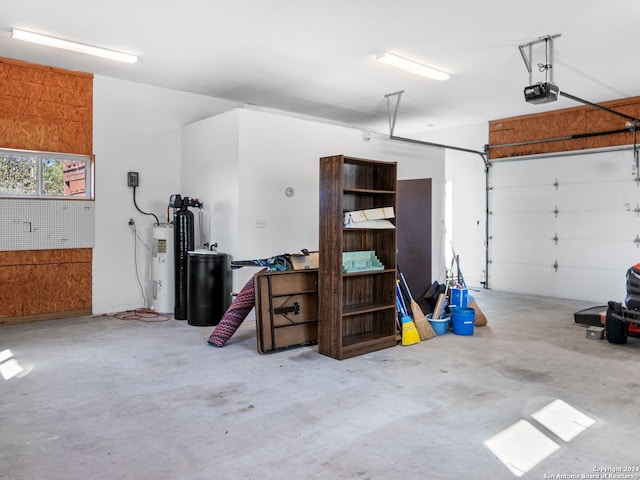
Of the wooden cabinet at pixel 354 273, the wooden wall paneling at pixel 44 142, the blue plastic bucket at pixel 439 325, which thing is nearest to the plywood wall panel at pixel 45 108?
the wooden wall paneling at pixel 44 142

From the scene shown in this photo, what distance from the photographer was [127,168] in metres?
6.82

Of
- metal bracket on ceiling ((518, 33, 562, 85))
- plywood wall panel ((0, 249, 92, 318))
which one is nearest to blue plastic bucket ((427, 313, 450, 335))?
metal bracket on ceiling ((518, 33, 562, 85))

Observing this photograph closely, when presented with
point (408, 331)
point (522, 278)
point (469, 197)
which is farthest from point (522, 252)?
point (408, 331)

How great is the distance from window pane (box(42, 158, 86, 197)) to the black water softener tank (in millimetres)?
1918

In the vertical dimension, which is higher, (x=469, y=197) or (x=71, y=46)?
(x=71, y=46)

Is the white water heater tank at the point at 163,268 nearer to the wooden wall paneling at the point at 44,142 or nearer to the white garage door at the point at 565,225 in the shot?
the wooden wall paneling at the point at 44,142

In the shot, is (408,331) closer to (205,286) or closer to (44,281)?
(205,286)

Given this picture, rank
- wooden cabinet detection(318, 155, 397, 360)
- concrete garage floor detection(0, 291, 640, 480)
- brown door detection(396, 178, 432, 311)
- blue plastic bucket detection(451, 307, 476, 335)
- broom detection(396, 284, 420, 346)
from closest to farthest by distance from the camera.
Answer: concrete garage floor detection(0, 291, 640, 480) < wooden cabinet detection(318, 155, 397, 360) < broom detection(396, 284, 420, 346) < blue plastic bucket detection(451, 307, 476, 335) < brown door detection(396, 178, 432, 311)

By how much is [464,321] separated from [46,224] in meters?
5.51

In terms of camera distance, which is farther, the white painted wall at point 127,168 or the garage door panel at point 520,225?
the garage door panel at point 520,225

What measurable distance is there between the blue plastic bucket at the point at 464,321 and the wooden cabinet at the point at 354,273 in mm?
995

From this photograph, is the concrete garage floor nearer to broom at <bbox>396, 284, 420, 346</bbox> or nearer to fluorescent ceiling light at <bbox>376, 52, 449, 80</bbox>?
broom at <bbox>396, 284, 420, 346</bbox>

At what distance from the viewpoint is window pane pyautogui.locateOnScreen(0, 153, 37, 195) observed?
5.93 meters

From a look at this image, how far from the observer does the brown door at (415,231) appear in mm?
7594
